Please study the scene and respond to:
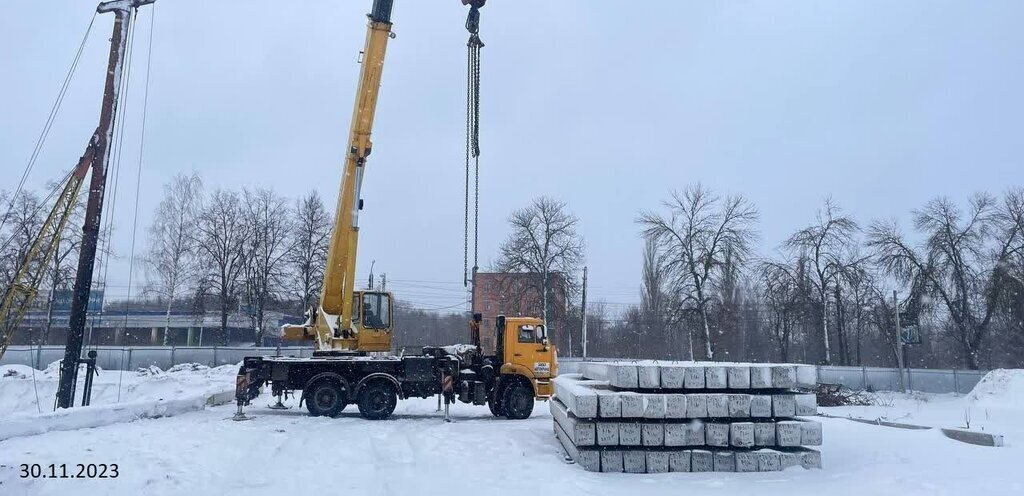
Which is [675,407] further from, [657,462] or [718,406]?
[657,462]

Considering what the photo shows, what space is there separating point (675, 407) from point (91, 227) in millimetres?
12934

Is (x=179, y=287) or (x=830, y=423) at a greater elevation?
(x=179, y=287)

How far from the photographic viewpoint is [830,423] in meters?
13.2

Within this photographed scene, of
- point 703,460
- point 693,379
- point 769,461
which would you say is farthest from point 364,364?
point 769,461

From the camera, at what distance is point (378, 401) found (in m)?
16.0

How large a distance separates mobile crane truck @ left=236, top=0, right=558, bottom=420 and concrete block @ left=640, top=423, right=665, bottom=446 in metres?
7.45

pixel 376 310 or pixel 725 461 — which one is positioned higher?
pixel 376 310

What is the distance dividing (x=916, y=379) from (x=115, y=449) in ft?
103

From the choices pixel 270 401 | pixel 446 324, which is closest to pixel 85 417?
pixel 270 401

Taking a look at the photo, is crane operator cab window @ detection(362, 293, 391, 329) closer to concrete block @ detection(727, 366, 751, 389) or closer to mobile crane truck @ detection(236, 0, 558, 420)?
mobile crane truck @ detection(236, 0, 558, 420)

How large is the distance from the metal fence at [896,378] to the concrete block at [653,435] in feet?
71.8

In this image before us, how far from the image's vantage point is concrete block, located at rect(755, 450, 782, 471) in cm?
896

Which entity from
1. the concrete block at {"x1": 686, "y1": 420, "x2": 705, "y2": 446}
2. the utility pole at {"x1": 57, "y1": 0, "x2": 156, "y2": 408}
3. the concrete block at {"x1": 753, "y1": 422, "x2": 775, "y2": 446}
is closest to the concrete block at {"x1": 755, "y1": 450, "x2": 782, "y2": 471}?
the concrete block at {"x1": 753, "y1": 422, "x2": 775, "y2": 446}

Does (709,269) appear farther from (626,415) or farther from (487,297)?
(626,415)
